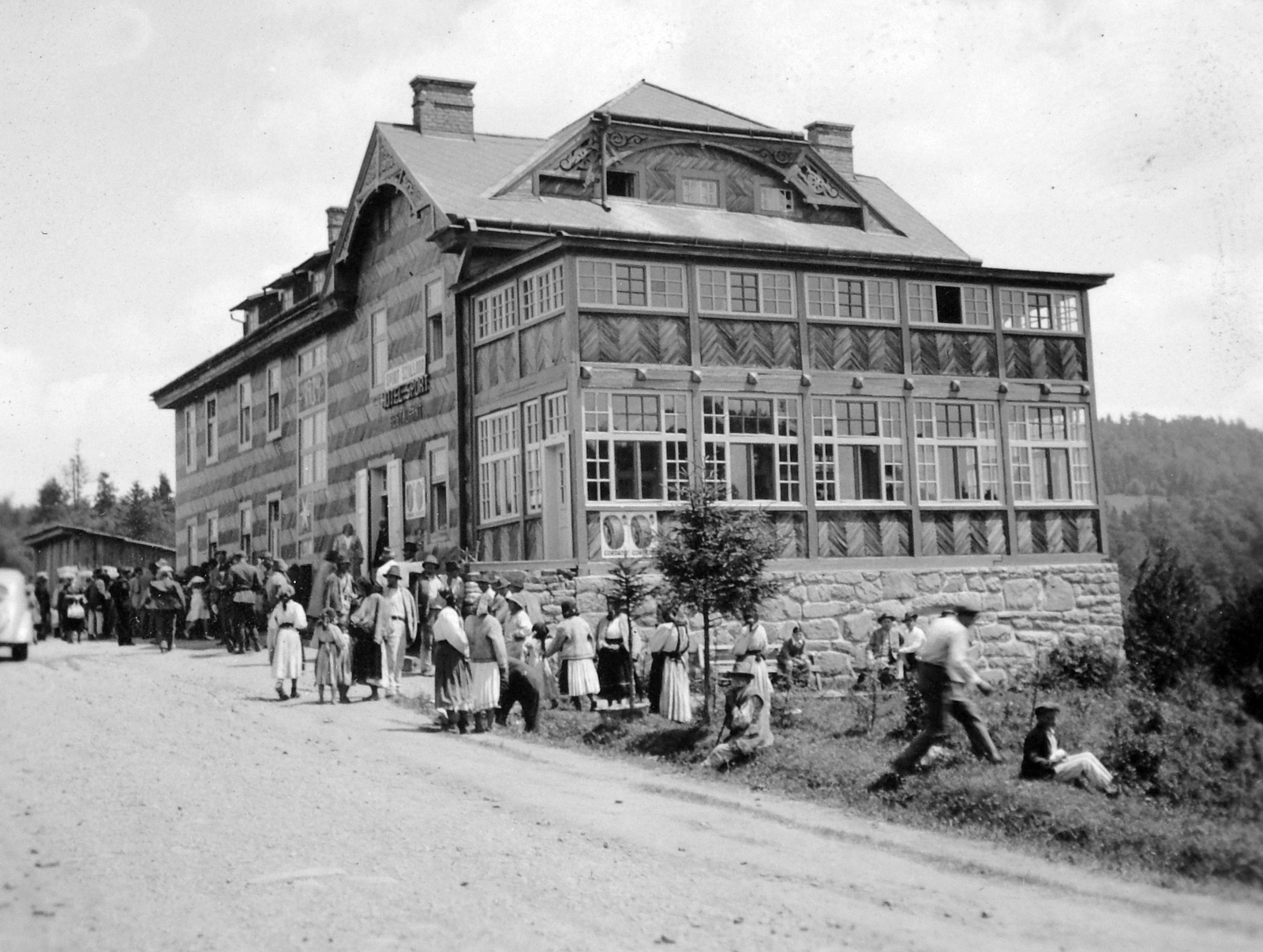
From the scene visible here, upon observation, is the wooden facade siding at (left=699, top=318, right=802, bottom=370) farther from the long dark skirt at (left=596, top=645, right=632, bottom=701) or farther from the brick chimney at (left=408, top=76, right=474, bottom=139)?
the brick chimney at (left=408, top=76, right=474, bottom=139)

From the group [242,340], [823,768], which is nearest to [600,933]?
[823,768]

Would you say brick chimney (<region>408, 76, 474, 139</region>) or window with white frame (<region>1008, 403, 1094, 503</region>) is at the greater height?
brick chimney (<region>408, 76, 474, 139</region>)

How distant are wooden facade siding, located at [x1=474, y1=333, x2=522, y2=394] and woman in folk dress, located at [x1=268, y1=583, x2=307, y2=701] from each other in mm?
7021

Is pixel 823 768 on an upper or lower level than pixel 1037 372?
lower

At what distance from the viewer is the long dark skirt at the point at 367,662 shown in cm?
2178

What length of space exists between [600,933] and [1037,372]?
22924mm

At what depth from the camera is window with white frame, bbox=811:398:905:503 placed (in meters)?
27.6

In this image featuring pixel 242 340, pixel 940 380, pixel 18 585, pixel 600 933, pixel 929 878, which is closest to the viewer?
pixel 18 585

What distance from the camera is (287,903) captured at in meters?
9.77

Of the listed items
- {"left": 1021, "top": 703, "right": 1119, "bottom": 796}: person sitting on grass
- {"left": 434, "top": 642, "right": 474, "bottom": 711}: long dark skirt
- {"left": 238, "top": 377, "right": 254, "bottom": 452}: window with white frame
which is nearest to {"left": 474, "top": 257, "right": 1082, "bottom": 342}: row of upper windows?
{"left": 434, "top": 642, "right": 474, "bottom": 711}: long dark skirt

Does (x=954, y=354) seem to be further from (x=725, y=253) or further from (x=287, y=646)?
(x=287, y=646)

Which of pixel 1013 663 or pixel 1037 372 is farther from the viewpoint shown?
pixel 1037 372

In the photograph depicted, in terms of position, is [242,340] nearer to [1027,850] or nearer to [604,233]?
[604,233]

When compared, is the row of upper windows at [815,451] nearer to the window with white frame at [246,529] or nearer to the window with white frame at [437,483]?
the window with white frame at [437,483]
